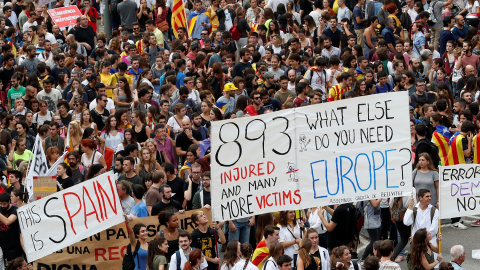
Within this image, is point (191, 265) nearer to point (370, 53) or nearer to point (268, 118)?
point (268, 118)

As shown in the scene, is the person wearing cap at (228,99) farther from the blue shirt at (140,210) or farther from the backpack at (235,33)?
the backpack at (235,33)

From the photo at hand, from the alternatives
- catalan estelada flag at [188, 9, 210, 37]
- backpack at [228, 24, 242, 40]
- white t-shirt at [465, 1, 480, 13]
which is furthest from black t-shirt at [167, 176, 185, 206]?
white t-shirt at [465, 1, 480, 13]

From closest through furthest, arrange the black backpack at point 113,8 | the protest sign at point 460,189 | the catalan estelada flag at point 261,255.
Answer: the catalan estelada flag at point 261,255 → the protest sign at point 460,189 → the black backpack at point 113,8

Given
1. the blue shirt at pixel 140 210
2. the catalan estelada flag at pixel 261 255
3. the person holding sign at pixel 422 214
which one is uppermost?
the blue shirt at pixel 140 210

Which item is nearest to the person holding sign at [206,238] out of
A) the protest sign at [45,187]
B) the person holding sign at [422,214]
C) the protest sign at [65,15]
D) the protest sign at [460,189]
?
the protest sign at [45,187]

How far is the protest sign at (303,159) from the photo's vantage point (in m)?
13.2

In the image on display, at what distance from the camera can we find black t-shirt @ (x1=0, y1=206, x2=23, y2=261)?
49.2ft

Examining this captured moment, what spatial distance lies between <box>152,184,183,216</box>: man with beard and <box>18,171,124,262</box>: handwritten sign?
1.33 metres

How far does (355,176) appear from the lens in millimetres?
13195

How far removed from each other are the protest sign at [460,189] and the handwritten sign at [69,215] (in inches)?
158

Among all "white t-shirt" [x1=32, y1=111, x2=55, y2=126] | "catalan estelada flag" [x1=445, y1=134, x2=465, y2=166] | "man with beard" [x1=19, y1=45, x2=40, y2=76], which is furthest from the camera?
"man with beard" [x1=19, y1=45, x2=40, y2=76]

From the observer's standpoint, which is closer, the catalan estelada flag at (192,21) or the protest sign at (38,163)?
the protest sign at (38,163)

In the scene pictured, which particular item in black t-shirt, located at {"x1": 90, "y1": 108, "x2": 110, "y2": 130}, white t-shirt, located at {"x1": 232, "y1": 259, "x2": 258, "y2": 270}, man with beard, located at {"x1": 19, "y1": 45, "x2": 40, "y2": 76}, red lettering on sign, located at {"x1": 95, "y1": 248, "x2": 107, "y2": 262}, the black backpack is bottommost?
white t-shirt, located at {"x1": 232, "y1": 259, "x2": 258, "y2": 270}

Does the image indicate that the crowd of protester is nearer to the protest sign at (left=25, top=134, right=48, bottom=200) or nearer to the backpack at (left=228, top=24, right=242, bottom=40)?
the backpack at (left=228, top=24, right=242, bottom=40)
